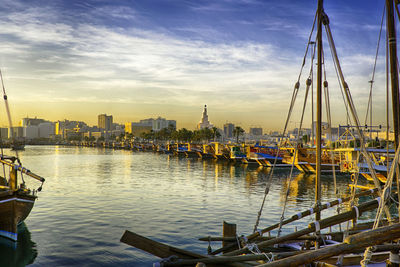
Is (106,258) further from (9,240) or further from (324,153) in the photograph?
(324,153)

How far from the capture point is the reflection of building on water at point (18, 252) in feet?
50.0

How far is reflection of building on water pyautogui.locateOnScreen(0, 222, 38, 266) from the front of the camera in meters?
15.2

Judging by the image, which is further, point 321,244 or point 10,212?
point 10,212

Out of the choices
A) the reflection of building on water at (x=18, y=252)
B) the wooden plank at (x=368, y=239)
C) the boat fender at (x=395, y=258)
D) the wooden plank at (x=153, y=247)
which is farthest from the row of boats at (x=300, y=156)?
the wooden plank at (x=368, y=239)

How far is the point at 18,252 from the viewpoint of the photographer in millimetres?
16391

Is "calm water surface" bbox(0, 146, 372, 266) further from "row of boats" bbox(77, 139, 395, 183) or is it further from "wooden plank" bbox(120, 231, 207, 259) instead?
"wooden plank" bbox(120, 231, 207, 259)

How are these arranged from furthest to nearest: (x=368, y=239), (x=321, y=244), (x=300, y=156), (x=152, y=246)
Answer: (x=300, y=156) → (x=321, y=244) → (x=152, y=246) → (x=368, y=239)

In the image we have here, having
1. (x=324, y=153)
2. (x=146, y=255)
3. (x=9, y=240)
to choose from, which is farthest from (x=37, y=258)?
(x=324, y=153)

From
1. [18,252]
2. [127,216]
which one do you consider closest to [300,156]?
[127,216]

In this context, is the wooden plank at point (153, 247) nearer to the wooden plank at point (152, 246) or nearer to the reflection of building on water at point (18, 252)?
the wooden plank at point (152, 246)

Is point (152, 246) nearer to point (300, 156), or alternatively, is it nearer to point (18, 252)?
point (18, 252)

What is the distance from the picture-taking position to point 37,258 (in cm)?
1576

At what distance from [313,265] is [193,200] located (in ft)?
75.3

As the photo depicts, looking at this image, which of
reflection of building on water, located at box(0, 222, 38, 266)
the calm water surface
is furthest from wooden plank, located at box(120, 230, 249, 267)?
reflection of building on water, located at box(0, 222, 38, 266)
